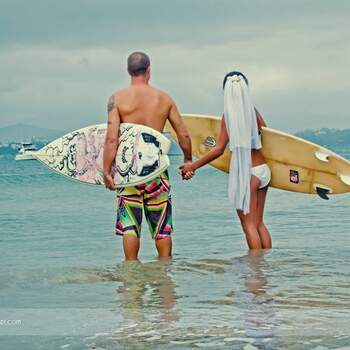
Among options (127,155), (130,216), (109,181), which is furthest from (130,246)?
(127,155)

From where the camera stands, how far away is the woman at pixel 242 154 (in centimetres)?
843

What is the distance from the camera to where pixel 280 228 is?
50.6 feet

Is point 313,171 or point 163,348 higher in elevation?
point 313,171

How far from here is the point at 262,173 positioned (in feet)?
28.3

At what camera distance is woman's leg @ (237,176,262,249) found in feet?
28.2

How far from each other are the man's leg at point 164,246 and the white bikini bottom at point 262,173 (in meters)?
1.03

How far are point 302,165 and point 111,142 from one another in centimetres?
218

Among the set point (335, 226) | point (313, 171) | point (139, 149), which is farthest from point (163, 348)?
point (335, 226)

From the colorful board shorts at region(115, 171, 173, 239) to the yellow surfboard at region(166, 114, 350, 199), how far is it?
1245mm

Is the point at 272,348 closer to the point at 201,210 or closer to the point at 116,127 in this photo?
the point at 116,127

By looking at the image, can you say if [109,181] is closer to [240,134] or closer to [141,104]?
[141,104]

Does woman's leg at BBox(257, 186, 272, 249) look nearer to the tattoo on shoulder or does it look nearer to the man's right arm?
the man's right arm

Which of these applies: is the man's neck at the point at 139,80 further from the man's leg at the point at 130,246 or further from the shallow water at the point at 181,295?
the shallow water at the point at 181,295

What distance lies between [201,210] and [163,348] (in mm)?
16788
